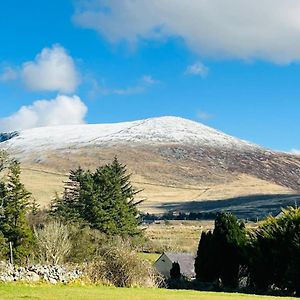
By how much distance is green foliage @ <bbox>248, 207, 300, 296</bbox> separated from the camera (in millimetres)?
44656

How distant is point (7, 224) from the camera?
58344 mm

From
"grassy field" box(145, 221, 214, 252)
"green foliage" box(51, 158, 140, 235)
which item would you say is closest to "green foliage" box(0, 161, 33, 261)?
"green foliage" box(51, 158, 140, 235)

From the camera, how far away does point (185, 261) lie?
67688 millimetres

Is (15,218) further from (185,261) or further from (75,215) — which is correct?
(185,261)

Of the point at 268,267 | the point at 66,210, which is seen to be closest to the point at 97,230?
the point at 66,210

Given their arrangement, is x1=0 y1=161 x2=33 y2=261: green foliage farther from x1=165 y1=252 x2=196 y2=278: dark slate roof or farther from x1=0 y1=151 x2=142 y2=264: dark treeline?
x1=165 y1=252 x2=196 y2=278: dark slate roof

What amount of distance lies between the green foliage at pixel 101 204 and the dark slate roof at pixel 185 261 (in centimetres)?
788

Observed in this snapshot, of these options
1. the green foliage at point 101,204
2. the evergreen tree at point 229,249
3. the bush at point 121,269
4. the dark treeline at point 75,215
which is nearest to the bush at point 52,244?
the dark treeline at point 75,215

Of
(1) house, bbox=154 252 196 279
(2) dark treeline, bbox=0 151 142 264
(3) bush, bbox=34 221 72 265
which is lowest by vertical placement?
(1) house, bbox=154 252 196 279

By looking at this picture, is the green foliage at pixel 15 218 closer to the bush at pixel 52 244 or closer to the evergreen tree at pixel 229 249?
the bush at pixel 52 244

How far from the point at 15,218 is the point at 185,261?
19.9 meters

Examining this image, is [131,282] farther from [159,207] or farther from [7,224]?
→ [159,207]

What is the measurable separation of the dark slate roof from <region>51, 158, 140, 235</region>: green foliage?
25.9 ft

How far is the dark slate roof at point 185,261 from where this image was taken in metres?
64.6
